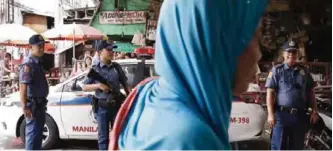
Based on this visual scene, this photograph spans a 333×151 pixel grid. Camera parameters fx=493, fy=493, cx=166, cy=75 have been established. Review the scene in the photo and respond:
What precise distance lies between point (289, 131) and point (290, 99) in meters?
0.22

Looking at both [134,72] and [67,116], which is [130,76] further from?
[67,116]

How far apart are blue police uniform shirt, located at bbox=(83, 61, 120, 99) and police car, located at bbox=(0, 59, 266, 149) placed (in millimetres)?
94

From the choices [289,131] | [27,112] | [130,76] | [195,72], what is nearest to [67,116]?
[27,112]

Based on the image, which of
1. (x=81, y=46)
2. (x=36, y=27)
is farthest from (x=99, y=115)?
(x=36, y=27)

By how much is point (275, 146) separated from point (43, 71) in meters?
1.65

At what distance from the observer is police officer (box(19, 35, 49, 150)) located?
11.0ft

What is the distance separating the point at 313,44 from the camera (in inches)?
123

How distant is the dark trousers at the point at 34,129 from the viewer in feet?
11.2

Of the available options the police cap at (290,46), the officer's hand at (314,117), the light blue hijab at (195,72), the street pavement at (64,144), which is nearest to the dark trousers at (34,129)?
the street pavement at (64,144)

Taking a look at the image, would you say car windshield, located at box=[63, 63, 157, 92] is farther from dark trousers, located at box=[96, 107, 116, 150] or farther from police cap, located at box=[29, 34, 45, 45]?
police cap, located at box=[29, 34, 45, 45]

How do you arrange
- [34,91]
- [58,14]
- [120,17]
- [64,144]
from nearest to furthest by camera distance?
[34,91] < [58,14] < [120,17] < [64,144]

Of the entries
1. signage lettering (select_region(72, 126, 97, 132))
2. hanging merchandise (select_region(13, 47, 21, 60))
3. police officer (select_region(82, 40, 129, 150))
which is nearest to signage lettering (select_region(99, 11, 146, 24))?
police officer (select_region(82, 40, 129, 150))

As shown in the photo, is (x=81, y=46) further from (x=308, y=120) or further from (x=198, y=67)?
(x=198, y=67)

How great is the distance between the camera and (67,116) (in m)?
3.92
